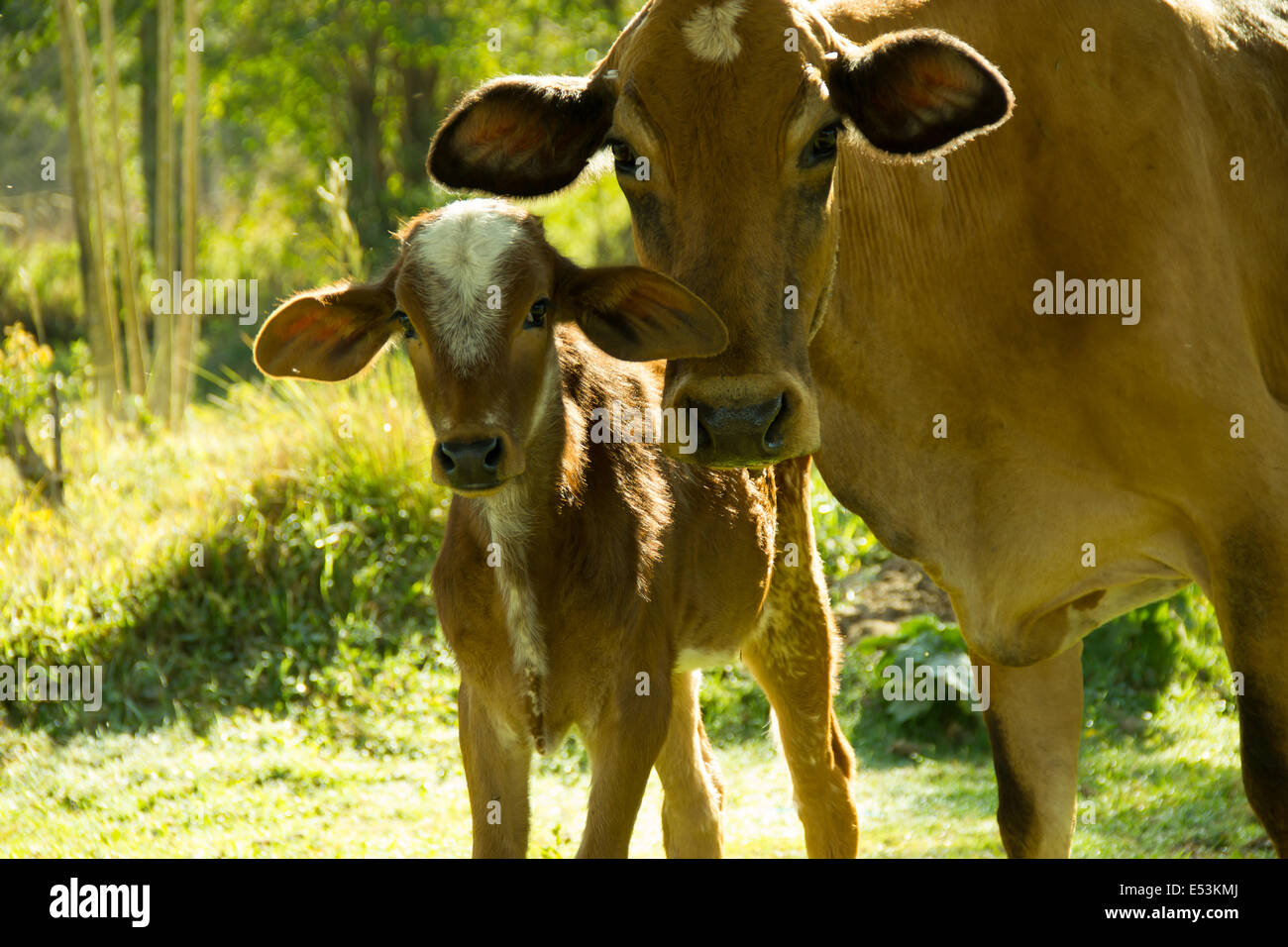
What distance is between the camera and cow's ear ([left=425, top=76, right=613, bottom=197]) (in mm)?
3828

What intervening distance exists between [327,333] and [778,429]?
1393 millimetres

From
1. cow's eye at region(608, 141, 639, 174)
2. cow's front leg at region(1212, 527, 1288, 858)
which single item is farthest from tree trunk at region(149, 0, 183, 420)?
cow's front leg at region(1212, 527, 1288, 858)

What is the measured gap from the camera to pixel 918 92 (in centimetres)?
370

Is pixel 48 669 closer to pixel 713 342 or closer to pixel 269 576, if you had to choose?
pixel 269 576

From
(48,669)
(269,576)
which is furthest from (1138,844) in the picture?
(48,669)

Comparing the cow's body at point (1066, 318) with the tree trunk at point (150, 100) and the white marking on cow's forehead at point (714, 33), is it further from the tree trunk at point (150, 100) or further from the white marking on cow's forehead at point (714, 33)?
the tree trunk at point (150, 100)

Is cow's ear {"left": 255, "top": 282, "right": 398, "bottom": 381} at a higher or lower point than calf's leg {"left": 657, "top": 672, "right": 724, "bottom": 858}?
higher

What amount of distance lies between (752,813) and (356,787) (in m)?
1.73

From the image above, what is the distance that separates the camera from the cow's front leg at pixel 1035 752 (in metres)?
4.71

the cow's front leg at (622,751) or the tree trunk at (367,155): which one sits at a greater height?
the tree trunk at (367,155)

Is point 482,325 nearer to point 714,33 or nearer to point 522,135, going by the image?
point 522,135

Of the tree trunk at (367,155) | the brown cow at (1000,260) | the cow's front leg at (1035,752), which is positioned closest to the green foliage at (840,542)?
the cow's front leg at (1035,752)

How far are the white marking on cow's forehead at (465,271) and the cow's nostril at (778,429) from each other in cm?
78

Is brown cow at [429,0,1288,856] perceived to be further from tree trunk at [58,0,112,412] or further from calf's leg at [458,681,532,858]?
tree trunk at [58,0,112,412]
